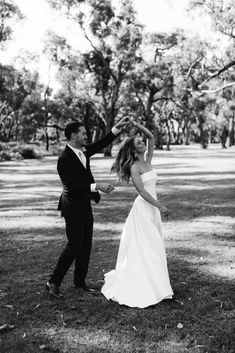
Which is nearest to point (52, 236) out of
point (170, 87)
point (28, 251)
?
point (28, 251)

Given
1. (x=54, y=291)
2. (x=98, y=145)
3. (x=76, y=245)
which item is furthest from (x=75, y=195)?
(x=54, y=291)

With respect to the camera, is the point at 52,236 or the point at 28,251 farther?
the point at 52,236

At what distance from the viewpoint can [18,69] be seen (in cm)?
5372

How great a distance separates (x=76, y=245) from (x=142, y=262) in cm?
88

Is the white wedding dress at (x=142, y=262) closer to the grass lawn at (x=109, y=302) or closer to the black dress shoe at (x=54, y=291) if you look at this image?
the grass lawn at (x=109, y=302)

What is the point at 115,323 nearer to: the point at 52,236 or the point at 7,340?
the point at 7,340

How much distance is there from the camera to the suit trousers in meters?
5.38

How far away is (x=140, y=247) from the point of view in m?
5.35

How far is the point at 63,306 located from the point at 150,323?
1197 mm

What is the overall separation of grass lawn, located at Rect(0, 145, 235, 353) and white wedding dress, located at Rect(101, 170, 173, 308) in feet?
0.46

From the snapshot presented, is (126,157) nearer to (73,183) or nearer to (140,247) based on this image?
(73,183)

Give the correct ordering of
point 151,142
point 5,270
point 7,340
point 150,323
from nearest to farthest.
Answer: point 7,340 → point 150,323 → point 151,142 → point 5,270

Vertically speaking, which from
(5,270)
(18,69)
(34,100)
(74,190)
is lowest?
(5,270)

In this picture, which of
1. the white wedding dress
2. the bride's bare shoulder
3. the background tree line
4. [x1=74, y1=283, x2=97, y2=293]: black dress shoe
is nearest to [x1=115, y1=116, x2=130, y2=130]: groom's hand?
the bride's bare shoulder
